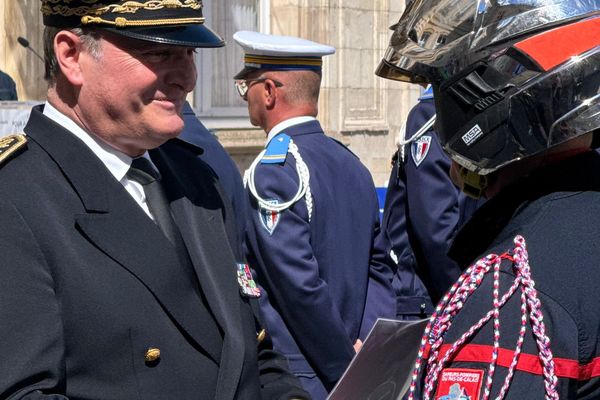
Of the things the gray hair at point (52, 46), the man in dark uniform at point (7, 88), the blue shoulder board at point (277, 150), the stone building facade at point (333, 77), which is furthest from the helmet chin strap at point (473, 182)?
the stone building facade at point (333, 77)

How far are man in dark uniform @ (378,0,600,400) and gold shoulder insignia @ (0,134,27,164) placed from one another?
828 mm

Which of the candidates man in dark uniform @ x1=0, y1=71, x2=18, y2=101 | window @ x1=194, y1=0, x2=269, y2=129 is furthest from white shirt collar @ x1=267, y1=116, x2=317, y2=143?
window @ x1=194, y1=0, x2=269, y2=129

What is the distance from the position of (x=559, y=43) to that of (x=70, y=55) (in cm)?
108

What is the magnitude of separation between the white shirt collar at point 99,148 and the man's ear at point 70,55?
0.08 meters

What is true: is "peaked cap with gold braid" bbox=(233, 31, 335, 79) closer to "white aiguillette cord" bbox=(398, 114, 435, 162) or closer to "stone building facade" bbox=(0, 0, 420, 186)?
"white aiguillette cord" bbox=(398, 114, 435, 162)

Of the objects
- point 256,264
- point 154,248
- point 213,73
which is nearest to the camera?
point 154,248

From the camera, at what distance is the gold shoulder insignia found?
226 cm

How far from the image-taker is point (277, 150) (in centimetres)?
420

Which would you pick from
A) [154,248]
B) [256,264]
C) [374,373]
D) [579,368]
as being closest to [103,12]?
[154,248]

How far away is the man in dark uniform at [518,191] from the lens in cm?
175

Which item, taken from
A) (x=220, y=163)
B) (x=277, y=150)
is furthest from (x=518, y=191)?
(x=277, y=150)

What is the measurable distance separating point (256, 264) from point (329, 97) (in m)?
6.81

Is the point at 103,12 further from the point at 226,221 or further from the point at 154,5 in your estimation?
the point at 226,221

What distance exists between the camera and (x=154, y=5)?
2404 millimetres
